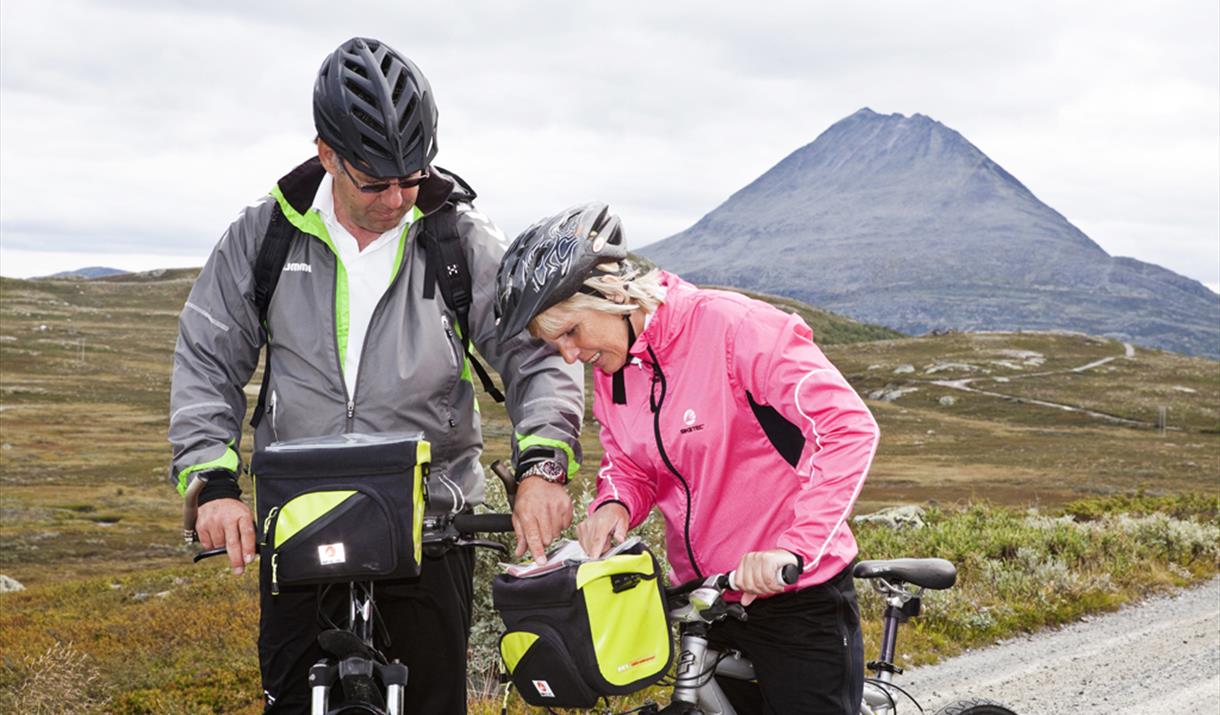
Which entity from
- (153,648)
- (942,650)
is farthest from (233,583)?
(942,650)

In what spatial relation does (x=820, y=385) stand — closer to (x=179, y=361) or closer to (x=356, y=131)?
(x=356, y=131)

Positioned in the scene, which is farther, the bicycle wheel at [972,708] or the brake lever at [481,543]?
the bicycle wheel at [972,708]

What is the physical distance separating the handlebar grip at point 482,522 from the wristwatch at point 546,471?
15cm

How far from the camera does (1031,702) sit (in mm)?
7914

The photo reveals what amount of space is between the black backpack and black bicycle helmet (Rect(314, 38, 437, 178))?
0.31m

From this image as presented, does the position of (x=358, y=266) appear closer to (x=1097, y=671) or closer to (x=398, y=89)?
(x=398, y=89)

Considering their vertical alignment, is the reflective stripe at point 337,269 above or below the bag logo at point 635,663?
above

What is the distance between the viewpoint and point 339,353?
342 centimetres

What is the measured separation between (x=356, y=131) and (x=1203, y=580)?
13097mm

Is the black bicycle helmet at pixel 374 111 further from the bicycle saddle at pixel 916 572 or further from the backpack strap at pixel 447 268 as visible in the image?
the bicycle saddle at pixel 916 572

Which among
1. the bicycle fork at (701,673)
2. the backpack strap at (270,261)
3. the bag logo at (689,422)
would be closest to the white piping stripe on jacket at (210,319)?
the backpack strap at (270,261)

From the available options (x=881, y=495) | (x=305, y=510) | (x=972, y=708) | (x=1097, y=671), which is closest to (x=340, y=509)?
(x=305, y=510)

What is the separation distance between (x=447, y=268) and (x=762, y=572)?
1394mm

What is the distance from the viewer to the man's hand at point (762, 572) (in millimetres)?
3008
